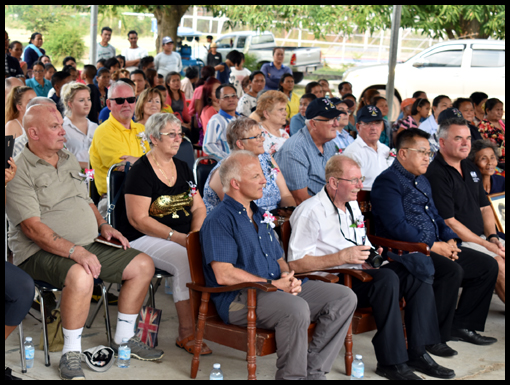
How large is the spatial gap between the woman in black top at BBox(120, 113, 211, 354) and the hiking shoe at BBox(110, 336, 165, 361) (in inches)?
8.0

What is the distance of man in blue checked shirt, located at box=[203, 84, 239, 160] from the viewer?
6.06 meters

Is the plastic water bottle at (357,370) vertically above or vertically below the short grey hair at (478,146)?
below

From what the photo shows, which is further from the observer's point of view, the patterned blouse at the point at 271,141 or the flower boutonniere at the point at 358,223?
the patterned blouse at the point at 271,141

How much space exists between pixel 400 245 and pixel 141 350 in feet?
5.82

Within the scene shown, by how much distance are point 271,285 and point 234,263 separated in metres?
0.28

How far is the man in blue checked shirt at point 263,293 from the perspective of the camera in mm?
3203

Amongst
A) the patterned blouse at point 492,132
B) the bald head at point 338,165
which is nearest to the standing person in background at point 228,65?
the patterned blouse at point 492,132

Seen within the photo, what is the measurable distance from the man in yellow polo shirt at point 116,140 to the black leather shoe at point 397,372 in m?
2.18

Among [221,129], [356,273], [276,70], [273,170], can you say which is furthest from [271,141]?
Answer: [276,70]

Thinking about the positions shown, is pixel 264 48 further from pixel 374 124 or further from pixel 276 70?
pixel 374 124

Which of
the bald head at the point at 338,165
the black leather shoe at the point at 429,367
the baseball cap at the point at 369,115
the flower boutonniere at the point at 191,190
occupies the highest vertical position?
the baseball cap at the point at 369,115

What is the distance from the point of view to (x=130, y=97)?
202 inches

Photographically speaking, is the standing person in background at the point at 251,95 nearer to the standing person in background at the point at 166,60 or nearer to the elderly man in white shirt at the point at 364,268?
the standing person in background at the point at 166,60

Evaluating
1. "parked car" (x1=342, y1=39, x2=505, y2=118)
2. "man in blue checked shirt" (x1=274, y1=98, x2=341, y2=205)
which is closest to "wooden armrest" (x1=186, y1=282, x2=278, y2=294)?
"man in blue checked shirt" (x1=274, y1=98, x2=341, y2=205)
